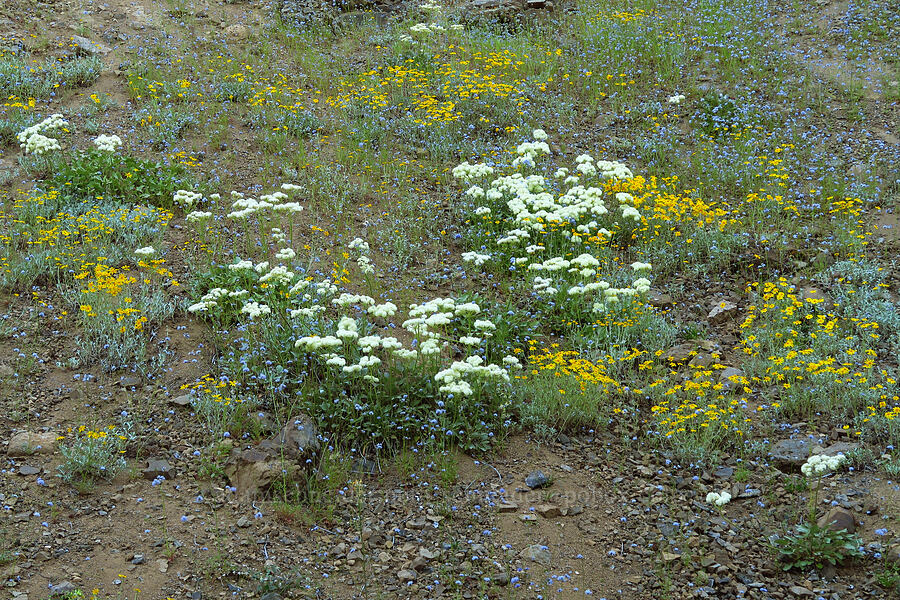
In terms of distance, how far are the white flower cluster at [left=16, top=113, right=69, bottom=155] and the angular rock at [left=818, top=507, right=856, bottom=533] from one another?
27.7 feet

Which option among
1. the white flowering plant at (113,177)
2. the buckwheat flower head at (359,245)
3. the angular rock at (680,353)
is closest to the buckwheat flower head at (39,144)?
the white flowering plant at (113,177)

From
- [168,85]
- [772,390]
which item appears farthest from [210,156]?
[772,390]

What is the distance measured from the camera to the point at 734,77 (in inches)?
462

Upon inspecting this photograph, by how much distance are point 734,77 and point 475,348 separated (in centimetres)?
748

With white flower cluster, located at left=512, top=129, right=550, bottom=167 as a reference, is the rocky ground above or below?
below

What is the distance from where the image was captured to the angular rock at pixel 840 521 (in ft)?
16.3

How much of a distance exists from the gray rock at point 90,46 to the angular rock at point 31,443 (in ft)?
26.7

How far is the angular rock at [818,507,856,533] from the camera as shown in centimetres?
496

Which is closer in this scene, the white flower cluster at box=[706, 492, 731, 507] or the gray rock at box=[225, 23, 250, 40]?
the white flower cluster at box=[706, 492, 731, 507]

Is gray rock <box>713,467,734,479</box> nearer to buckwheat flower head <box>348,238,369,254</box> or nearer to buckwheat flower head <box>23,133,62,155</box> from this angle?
buckwheat flower head <box>348,238,369,254</box>

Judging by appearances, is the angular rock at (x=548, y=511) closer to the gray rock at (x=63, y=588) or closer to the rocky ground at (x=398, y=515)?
the rocky ground at (x=398, y=515)

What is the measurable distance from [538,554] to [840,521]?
2.01 metres

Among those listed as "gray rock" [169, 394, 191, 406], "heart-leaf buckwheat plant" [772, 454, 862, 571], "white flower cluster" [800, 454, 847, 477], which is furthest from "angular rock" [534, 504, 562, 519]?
"gray rock" [169, 394, 191, 406]

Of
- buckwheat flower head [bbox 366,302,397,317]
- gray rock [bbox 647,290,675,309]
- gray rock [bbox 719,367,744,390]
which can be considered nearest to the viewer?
buckwheat flower head [bbox 366,302,397,317]
